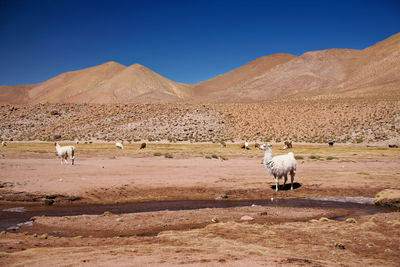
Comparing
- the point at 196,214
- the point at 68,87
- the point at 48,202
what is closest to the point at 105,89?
the point at 68,87

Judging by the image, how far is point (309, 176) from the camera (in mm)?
19609

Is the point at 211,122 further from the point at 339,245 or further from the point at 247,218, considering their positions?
the point at 339,245

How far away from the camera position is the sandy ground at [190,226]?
6.91 metres

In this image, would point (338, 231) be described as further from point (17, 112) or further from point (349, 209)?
point (17, 112)

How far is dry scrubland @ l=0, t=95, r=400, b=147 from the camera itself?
53.9 m

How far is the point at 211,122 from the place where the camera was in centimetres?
6469

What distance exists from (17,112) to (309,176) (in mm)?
69648

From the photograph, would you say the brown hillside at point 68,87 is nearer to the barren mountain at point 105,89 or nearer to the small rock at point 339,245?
the barren mountain at point 105,89

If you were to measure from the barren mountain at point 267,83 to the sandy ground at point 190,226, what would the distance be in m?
73.4

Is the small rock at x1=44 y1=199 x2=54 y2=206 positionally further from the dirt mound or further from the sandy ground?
the dirt mound

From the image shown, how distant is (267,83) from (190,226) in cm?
13297

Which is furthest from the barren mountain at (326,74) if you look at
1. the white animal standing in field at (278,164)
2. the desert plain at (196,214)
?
the white animal standing in field at (278,164)

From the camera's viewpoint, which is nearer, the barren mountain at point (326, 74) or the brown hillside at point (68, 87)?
the barren mountain at point (326, 74)

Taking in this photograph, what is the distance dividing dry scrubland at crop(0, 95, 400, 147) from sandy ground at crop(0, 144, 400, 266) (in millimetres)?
34179
